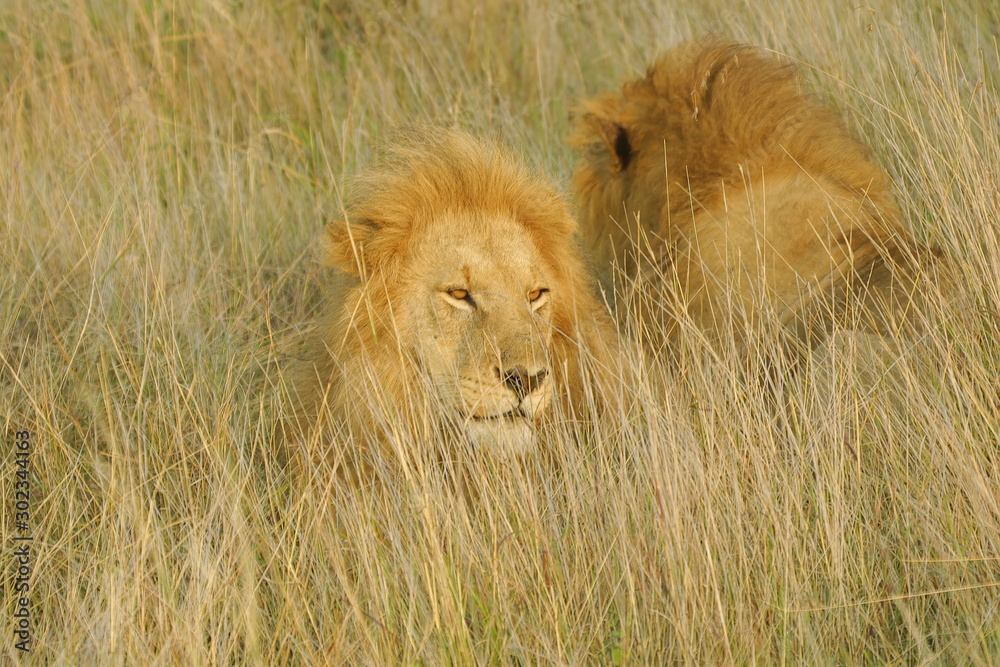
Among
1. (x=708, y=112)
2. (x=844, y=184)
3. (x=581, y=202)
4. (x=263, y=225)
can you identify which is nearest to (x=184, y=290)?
(x=263, y=225)

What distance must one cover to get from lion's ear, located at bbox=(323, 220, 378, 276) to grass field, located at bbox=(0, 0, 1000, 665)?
22.7 inches

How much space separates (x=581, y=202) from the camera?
15.1 ft

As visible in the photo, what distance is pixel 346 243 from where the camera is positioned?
3311 mm

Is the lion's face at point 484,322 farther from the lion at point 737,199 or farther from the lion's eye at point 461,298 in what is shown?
the lion at point 737,199

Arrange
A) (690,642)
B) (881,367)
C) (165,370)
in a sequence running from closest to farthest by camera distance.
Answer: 1. (690,642)
2. (881,367)
3. (165,370)

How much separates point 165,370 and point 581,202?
1814 millimetres

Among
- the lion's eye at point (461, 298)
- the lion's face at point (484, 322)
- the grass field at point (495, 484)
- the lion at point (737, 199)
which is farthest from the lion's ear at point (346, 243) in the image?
the lion at point (737, 199)

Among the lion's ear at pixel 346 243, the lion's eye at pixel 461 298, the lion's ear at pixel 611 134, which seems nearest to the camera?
the lion's eye at pixel 461 298

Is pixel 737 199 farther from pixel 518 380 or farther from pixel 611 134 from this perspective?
pixel 518 380

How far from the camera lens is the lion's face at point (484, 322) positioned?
9.79 feet

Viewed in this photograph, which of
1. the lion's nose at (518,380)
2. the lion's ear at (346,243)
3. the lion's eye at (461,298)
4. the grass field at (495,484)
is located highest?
the lion's ear at (346,243)

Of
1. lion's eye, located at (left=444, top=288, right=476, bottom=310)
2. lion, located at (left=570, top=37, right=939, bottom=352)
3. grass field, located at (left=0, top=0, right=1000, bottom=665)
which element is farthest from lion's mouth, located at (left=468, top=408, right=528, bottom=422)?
lion, located at (left=570, top=37, right=939, bottom=352)

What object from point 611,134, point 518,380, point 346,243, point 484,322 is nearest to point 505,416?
point 518,380

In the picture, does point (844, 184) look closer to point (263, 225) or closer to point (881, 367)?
point (881, 367)
